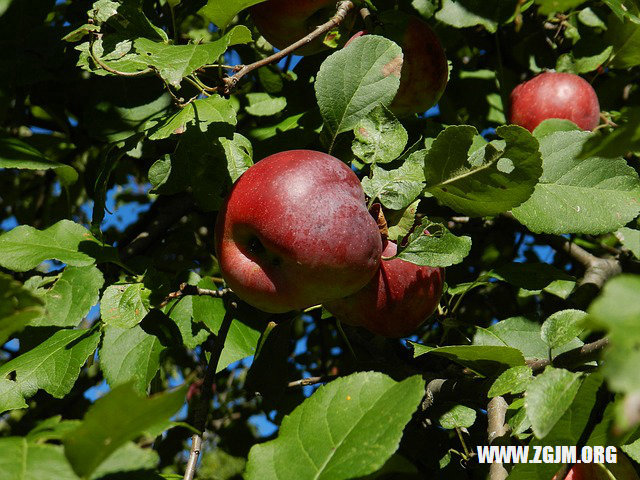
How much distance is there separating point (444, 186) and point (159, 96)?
0.73m

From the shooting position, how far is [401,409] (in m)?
0.73

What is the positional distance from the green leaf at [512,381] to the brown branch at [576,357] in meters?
0.07

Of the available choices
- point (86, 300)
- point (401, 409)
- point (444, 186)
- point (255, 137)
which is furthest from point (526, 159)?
point (86, 300)

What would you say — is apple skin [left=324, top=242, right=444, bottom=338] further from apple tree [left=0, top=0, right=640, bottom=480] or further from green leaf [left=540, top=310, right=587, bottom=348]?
green leaf [left=540, top=310, right=587, bottom=348]

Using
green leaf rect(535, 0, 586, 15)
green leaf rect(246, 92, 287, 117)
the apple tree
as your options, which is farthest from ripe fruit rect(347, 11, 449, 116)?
green leaf rect(535, 0, 586, 15)

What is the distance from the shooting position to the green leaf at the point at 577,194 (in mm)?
1092

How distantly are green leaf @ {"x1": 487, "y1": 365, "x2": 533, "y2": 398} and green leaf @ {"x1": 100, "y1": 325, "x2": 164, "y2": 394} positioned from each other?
24.0 inches

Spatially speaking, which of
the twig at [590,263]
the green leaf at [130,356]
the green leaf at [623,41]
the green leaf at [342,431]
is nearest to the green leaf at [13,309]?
the green leaf at [342,431]

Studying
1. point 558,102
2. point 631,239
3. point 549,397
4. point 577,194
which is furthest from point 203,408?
point 558,102

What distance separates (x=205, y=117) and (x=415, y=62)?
42 centimetres

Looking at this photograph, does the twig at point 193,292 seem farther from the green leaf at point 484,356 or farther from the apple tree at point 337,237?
the green leaf at point 484,356

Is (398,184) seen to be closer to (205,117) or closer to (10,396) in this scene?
(205,117)

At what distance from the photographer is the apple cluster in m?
0.90

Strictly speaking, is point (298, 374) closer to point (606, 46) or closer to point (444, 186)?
point (444, 186)
